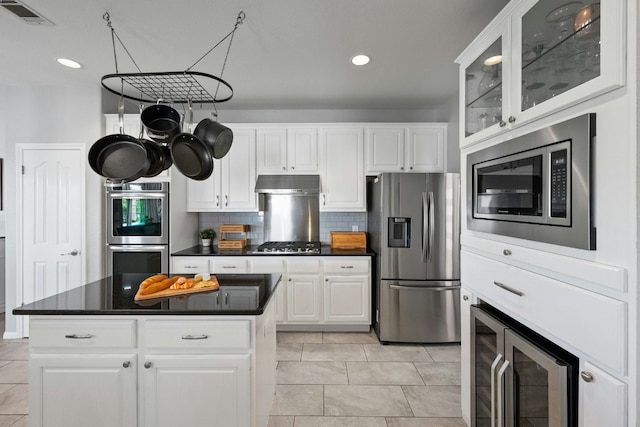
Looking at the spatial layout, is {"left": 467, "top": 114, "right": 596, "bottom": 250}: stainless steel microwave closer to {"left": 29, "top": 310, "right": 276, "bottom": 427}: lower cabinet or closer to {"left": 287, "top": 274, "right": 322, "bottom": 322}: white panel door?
{"left": 29, "top": 310, "right": 276, "bottom": 427}: lower cabinet

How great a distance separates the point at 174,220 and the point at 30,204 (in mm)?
1523

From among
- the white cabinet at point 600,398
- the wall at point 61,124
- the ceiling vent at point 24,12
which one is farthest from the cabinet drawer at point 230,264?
the white cabinet at point 600,398

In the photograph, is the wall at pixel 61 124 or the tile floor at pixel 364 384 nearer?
the tile floor at pixel 364 384

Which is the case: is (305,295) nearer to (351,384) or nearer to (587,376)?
(351,384)

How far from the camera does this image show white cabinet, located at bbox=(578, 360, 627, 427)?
1.02 metres

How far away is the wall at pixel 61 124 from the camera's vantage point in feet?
11.9

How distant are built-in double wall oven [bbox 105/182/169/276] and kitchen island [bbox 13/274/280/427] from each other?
204 cm

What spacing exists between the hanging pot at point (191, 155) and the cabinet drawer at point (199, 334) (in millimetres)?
834

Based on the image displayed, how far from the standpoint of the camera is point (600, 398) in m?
1.09

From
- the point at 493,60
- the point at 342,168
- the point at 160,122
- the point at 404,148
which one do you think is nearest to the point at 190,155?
the point at 160,122

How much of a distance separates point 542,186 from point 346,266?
2.58 meters

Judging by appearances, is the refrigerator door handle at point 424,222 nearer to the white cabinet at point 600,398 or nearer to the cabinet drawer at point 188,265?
the white cabinet at point 600,398

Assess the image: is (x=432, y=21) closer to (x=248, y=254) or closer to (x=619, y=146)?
(x=619, y=146)

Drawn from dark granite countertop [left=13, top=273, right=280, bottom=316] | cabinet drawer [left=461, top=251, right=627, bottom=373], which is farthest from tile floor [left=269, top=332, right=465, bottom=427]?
cabinet drawer [left=461, top=251, right=627, bottom=373]
